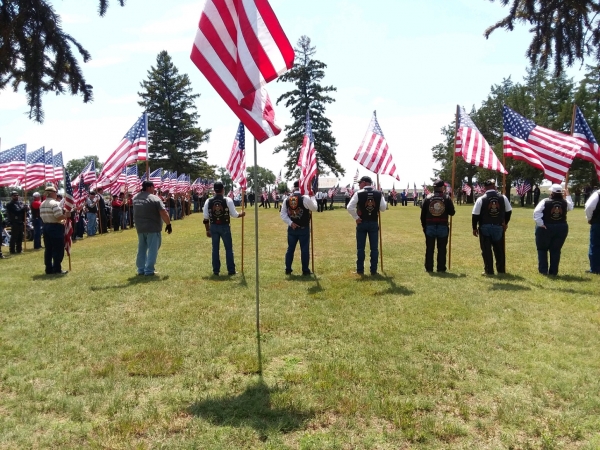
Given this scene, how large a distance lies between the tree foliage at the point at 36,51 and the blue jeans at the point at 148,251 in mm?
3972

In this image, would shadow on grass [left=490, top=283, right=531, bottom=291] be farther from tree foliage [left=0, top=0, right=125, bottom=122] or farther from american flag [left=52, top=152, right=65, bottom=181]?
american flag [left=52, top=152, right=65, bottom=181]

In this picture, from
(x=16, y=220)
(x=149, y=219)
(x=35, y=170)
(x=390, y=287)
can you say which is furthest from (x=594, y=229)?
(x=35, y=170)

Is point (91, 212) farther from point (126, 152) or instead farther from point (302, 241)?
point (302, 241)

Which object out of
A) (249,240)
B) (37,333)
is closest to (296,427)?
(37,333)

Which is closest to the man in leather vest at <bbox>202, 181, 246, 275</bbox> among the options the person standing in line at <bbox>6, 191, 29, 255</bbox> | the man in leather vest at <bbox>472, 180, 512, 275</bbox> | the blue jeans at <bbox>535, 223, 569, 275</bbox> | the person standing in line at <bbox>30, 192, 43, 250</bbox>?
the man in leather vest at <bbox>472, 180, 512, 275</bbox>

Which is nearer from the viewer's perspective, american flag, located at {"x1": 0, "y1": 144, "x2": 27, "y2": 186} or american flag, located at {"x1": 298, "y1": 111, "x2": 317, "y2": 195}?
american flag, located at {"x1": 298, "y1": 111, "x2": 317, "y2": 195}

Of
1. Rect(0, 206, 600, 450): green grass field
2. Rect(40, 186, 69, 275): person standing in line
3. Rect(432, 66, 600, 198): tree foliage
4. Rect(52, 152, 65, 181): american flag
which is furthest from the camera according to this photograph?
Rect(432, 66, 600, 198): tree foliage

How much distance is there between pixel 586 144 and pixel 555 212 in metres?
2.03

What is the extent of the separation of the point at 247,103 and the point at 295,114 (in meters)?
57.6

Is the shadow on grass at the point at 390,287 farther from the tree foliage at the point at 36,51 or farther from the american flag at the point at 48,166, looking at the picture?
the american flag at the point at 48,166

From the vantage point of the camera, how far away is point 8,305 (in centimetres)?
855

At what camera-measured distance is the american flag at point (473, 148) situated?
11695mm

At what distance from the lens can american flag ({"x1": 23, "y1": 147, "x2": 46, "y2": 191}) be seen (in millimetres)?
20062

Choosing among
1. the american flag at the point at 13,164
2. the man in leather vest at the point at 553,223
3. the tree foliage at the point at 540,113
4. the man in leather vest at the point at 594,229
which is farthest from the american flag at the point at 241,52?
the tree foliage at the point at 540,113
